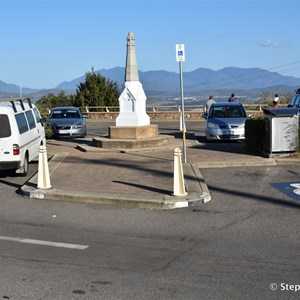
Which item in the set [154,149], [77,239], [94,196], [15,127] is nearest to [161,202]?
[94,196]

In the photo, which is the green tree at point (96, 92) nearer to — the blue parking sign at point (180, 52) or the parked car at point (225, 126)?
the parked car at point (225, 126)

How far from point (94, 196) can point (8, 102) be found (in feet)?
16.9

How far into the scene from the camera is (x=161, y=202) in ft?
30.2

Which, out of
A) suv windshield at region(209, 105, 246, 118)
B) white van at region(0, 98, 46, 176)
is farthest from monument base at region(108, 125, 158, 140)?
white van at region(0, 98, 46, 176)

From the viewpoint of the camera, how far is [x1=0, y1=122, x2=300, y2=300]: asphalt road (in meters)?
5.25

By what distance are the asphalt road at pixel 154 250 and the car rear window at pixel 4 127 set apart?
2.52 metres

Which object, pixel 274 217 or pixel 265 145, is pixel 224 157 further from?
pixel 274 217

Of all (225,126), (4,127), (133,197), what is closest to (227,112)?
(225,126)

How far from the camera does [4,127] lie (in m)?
12.4

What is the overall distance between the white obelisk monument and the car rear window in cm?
629

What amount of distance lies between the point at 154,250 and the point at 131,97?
12.0m

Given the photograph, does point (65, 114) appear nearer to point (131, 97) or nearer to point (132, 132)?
point (131, 97)

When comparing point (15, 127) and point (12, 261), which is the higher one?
point (15, 127)

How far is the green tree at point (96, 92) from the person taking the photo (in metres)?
51.8
